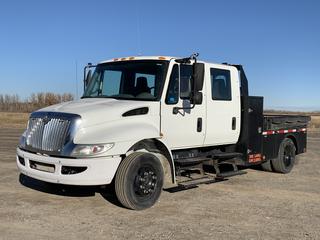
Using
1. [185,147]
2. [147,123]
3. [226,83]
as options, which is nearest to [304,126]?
[226,83]

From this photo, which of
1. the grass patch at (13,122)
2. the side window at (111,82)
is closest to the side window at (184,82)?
the side window at (111,82)

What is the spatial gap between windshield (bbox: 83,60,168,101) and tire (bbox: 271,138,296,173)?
14.9ft

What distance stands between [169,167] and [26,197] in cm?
258

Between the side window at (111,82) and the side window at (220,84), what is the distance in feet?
6.14

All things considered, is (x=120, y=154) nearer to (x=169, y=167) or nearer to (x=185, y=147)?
(x=169, y=167)

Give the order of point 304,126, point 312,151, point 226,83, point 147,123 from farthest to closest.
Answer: point 312,151
point 304,126
point 226,83
point 147,123

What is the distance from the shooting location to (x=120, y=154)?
22.9 feet

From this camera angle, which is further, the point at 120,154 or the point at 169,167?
the point at 169,167

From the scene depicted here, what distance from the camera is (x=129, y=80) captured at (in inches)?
326

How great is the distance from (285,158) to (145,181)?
206 inches

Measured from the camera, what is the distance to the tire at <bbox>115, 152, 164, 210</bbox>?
7.00 meters

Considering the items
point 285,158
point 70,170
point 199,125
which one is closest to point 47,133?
point 70,170

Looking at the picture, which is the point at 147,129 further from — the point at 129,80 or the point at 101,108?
the point at 129,80

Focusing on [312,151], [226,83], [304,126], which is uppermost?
[226,83]
